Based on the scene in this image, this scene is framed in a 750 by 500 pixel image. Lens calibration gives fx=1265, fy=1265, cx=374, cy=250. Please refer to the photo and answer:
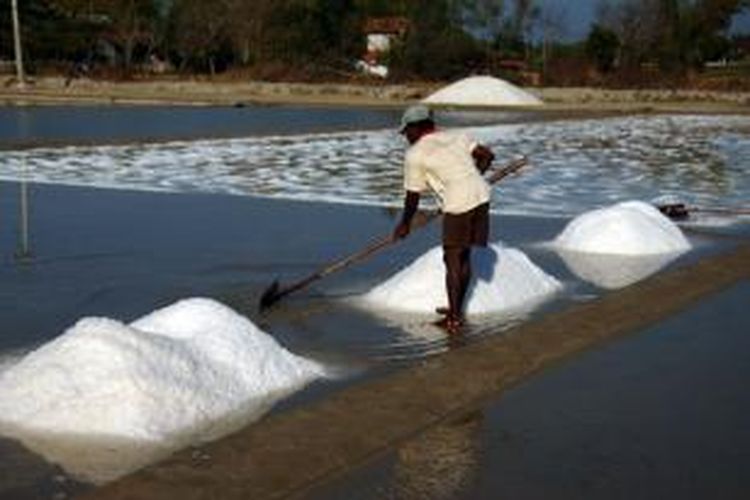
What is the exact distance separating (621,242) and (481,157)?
3171 millimetres

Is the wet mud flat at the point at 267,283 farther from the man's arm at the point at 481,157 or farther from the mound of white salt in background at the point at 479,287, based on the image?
the man's arm at the point at 481,157

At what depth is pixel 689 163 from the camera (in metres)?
18.7

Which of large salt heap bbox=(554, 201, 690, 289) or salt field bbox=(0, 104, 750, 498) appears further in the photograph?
large salt heap bbox=(554, 201, 690, 289)

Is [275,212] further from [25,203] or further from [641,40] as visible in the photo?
[641,40]

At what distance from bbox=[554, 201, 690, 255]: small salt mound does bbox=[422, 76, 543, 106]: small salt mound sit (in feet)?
96.7

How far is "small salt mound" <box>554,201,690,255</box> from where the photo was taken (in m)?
9.54

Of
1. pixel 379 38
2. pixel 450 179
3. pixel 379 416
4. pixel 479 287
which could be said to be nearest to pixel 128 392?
→ pixel 379 416

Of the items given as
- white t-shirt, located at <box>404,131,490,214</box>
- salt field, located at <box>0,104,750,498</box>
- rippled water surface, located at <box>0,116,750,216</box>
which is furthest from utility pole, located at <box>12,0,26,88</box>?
white t-shirt, located at <box>404,131,490,214</box>

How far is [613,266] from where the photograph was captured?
899cm

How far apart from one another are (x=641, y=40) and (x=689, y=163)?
38823mm

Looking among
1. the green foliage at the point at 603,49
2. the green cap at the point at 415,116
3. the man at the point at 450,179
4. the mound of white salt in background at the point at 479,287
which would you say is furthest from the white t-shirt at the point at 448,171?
the green foliage at the point at 603,49

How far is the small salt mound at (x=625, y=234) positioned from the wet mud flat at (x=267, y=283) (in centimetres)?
23

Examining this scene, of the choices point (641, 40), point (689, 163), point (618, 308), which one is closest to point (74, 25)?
point (641, 40)

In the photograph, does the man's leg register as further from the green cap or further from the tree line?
the tree line
